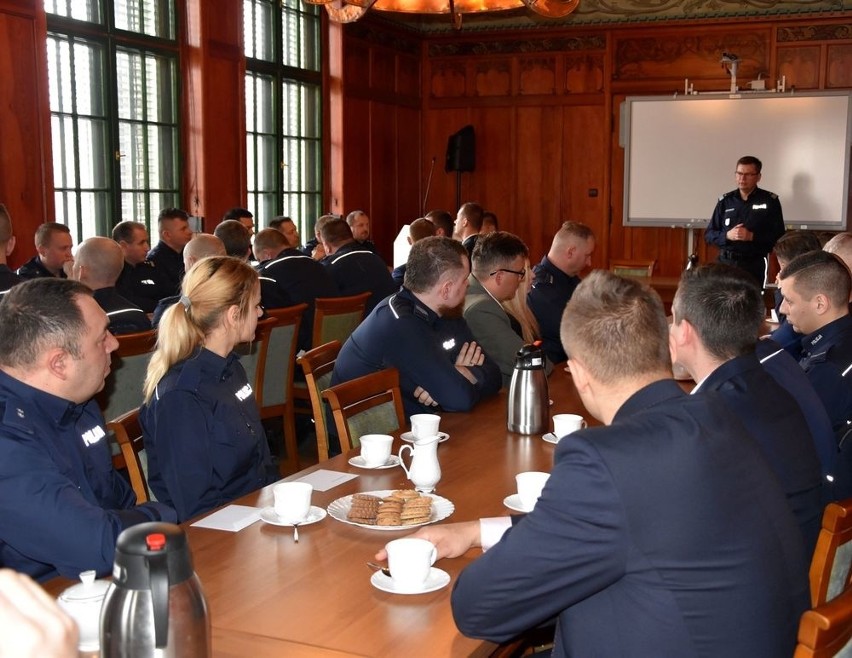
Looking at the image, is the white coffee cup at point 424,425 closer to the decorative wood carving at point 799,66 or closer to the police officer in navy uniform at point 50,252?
the police officer in navy uniform at point 50,252

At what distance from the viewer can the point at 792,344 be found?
14.8 ft

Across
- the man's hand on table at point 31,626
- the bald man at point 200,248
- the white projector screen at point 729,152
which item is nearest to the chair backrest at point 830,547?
the man's hand on table at point 31,626

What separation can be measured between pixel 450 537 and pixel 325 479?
27.4 inches

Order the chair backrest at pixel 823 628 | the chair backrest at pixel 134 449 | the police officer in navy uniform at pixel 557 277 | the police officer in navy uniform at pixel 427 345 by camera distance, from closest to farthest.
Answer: the chair backrest at pixel 823 628 → the chair backrest at pixel 134 449 → the police officer in navy uniform at pixel 427 345 → the police officer in navy uniform at pixel 557 277

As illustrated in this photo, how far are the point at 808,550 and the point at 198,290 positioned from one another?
1812 millimetres

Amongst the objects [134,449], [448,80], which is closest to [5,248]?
[134,449]

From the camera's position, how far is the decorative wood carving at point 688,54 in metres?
11.2

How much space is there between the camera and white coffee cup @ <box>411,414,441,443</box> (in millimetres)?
2910

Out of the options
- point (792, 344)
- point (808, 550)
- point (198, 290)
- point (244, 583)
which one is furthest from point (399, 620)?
point (792, 344)

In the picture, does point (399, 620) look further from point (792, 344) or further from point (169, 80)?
point (169, 80)

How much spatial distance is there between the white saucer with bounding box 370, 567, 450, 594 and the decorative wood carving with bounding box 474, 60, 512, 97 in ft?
35.2

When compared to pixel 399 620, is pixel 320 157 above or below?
above

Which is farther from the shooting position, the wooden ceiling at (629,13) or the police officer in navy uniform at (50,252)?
the wooden ceiling at (629,13)

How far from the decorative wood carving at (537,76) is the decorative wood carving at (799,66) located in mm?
2549
